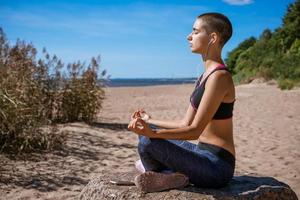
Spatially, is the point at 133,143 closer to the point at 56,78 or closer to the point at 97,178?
the point at 56,78

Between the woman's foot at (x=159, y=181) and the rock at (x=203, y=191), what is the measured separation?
0.11ft

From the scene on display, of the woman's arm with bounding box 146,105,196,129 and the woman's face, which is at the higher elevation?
the woman's face

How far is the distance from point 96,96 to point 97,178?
598 cm

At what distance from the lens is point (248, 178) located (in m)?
3.23

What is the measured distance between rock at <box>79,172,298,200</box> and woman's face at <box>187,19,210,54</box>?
0.94m

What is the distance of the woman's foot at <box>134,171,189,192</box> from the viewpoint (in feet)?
8.86

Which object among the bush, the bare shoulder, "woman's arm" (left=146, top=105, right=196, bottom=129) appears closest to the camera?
the bare shoulder

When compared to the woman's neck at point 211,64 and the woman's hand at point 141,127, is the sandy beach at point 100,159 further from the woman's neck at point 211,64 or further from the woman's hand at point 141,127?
the woman's neck at point 211,64

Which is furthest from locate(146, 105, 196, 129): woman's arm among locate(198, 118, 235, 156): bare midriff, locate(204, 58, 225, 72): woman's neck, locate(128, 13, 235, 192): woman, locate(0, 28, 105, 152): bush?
locate(0, 28, 105, 152): bush

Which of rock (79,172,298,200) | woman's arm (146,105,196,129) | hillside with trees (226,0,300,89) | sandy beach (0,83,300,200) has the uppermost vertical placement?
hillside with trees (226,0,300,89)

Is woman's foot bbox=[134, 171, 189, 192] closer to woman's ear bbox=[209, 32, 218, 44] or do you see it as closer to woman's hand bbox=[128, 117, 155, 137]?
woman's hand bbox=[128, 117, 155, 137]

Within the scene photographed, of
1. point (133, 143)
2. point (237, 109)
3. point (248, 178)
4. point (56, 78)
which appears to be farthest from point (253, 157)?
point (237, 109)

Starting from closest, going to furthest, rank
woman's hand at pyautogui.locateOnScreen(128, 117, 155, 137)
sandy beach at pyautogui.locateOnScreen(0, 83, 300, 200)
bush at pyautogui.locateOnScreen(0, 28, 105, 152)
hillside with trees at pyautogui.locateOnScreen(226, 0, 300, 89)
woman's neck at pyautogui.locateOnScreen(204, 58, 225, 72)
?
woman's hand at pyautogui.locateOnScreen(128, 117, 155, 137)
woman's neck at pyautogui.locateOnScreen(204, 58, 225, 72)
sandy beach at pyautogui.locateOnScreen(0, 83, 300, 200)
bush at pyautogui.locateOnScreen(0, 28, 105, 152)
hillside with trees at pyautogui.locateOnScreen(226, 0, 300, 89)

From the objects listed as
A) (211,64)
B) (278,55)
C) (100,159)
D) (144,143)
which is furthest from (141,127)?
(278,55)
